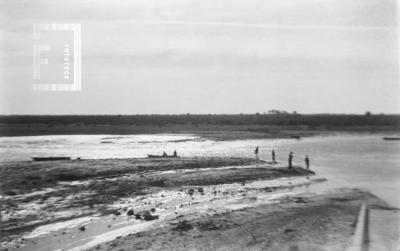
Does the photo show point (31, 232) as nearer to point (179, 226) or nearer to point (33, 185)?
point (179, 226)

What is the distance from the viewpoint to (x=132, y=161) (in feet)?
91.2

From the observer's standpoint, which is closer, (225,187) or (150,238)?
(150,238)

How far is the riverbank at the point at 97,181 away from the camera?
1401 centimetres

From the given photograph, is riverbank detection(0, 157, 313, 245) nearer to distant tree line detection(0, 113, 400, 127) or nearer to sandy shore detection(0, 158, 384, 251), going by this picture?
sandy shore detection(0, 158, 384, 251)

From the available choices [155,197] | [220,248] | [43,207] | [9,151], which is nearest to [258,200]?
[155,197]

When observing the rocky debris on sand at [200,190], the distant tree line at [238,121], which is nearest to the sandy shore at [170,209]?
the rocky debris on sand at [200,190]

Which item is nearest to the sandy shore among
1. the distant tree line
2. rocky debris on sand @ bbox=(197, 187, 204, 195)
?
rocky debris on sand @ bbox=(197, 187, 204, 195)

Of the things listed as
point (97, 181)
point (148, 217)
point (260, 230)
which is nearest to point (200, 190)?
point (148, 217)

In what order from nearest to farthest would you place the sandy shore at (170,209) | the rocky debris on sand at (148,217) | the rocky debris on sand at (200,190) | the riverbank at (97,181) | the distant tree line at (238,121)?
the sandy shore at (170,209)
the rocky debris on sand at (148,217)
the riverbank at (97,181)
the rocky debris on sand at (200,190)
the distant tree line at (238,121)

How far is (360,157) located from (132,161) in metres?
20.8

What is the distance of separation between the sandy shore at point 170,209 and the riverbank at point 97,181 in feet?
0.17

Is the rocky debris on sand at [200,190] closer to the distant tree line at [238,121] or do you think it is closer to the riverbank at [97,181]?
the riverbank at [97,181]

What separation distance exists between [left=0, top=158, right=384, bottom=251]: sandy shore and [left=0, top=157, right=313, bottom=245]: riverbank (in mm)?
52

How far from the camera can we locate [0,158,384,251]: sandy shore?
11.1 m
